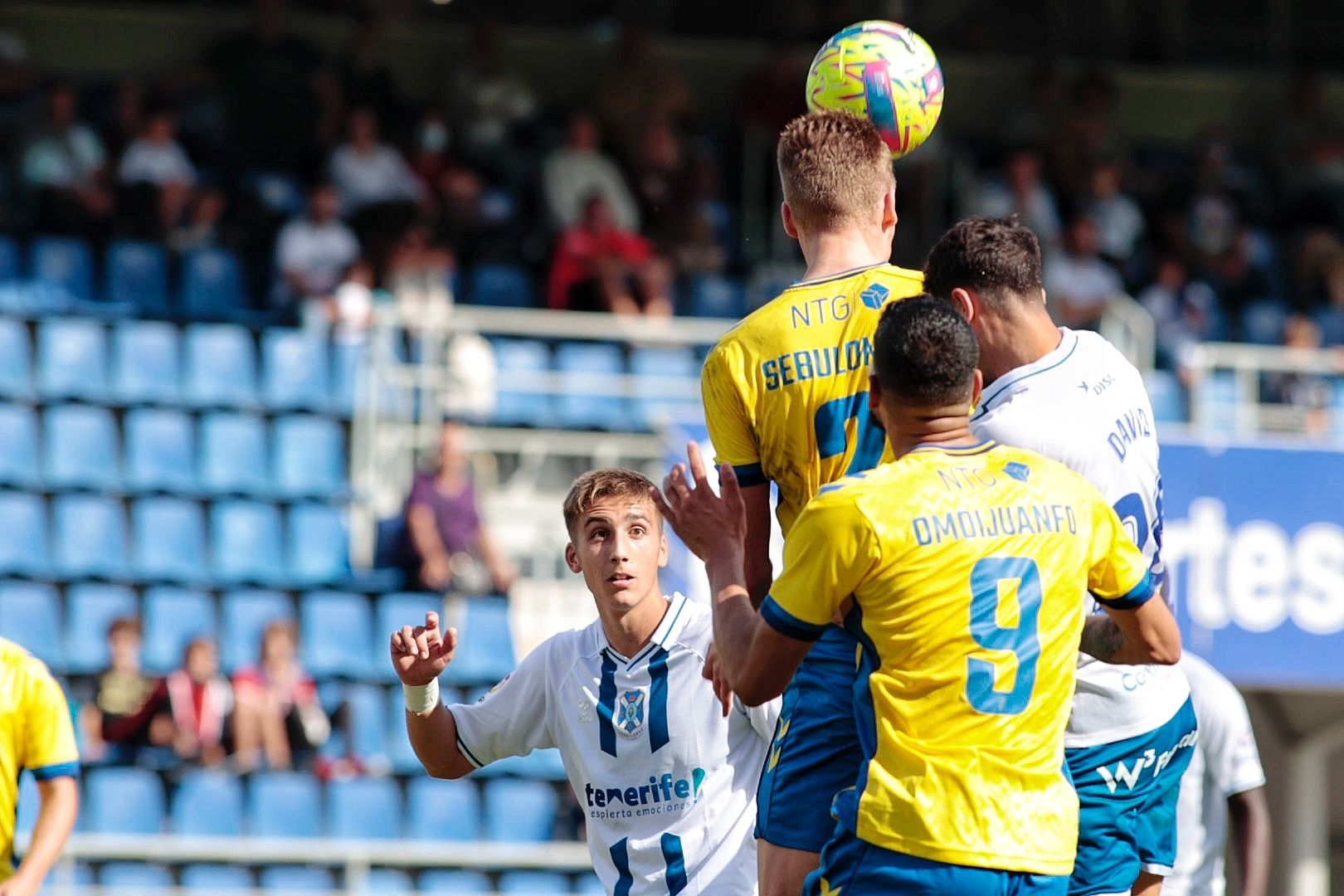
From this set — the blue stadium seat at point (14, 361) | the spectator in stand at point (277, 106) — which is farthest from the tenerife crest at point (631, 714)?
the spectator in stand at point (277, 106)

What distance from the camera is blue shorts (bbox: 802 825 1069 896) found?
3.99 meters

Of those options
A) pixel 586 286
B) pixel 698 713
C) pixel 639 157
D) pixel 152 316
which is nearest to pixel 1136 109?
pixel 639 157

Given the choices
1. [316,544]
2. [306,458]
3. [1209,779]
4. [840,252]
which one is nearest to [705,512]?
[840,252]

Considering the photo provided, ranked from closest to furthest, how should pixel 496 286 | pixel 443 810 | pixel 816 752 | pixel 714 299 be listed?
pixel 816 752 → pixel 443 810 → pixel 496 286 → pixel 714 299

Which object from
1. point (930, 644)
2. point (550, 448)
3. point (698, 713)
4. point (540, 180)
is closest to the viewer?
point (930, 644)

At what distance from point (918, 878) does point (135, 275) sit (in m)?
11.2

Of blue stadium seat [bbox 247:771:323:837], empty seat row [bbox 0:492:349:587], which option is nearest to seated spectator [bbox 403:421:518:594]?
empty seat row [bbox 0:492:349:587]

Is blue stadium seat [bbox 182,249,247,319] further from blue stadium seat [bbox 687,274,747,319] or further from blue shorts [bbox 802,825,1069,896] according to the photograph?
blue shorts [bbox 802,825,1069,896]

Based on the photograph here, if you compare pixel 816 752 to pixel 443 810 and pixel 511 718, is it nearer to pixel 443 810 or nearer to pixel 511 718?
pixel 511 718

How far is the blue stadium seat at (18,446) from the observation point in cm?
1273

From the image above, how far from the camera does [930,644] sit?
157 inches

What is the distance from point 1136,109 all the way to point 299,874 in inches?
481

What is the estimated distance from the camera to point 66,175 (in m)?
14.4

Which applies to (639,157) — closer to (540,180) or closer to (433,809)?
(540,180)
